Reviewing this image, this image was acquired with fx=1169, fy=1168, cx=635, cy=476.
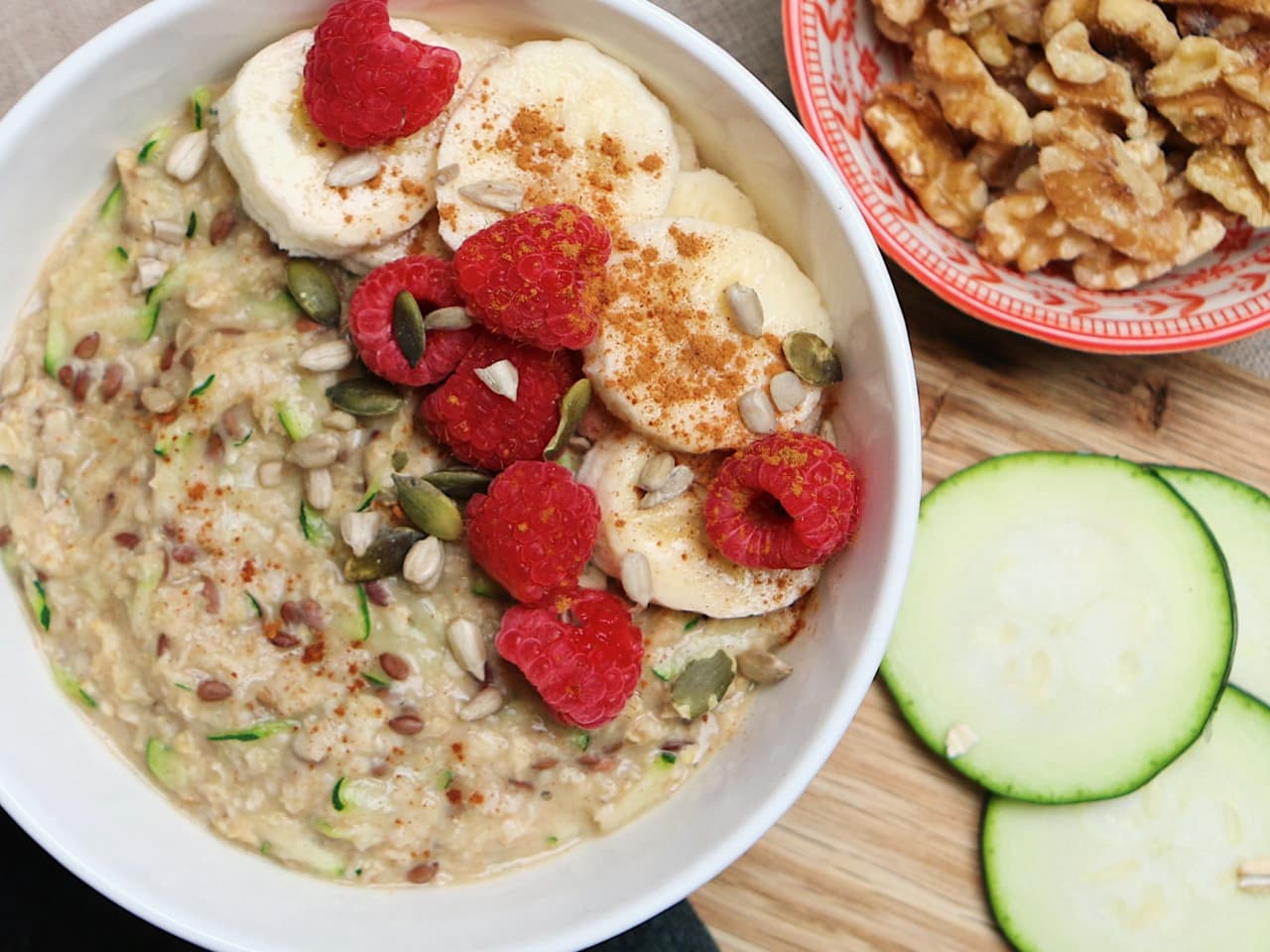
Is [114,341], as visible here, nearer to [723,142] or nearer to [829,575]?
[723,142]

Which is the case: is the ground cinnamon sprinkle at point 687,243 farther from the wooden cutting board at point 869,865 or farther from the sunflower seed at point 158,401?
the wooden cutting board at point 869,865

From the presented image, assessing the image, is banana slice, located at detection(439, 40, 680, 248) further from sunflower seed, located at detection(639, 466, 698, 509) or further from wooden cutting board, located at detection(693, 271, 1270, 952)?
wooden cutting board, located at detection(693, 271, 1270, 952)

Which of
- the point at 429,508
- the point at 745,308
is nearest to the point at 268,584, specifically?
the point at 429,508

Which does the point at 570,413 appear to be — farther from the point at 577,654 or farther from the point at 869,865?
the point at 869,865

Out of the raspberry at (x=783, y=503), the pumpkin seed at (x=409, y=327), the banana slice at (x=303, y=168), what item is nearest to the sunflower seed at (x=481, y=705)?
the raspberry at (x=783, y=503)

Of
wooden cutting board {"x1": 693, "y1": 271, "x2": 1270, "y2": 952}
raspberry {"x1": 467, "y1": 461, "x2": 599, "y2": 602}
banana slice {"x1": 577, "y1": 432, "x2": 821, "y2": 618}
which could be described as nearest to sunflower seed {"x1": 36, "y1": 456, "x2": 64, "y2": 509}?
raspberry {"x1": 467, "y1": 461, "x2": 599, "y2": 602}

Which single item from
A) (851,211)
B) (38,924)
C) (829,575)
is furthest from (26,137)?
(38,924)
